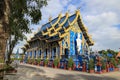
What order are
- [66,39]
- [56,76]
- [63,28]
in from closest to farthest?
[56,76] → [66,39] → [63,28]

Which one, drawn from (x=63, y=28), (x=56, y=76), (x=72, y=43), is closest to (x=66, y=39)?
(x=72, y=43)

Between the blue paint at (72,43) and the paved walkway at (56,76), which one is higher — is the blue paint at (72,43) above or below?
above

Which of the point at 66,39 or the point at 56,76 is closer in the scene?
the point at 56,76

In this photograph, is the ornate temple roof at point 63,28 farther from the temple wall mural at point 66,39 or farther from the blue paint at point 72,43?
the blue paint at point 72,43

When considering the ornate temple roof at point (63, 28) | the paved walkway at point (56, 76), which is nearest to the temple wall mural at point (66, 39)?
the ornate temple roof at point (63, 28)

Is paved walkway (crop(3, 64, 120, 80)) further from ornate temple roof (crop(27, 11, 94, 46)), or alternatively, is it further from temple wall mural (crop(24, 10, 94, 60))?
ornate temple roof (crop(27, 11, 94, 46))

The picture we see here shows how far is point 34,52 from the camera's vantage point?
36.8 meters

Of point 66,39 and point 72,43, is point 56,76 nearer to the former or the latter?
point 66,39

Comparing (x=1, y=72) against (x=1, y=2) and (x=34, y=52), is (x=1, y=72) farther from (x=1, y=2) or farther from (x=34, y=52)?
(x=34, y=52)

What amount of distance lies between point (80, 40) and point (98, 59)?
9.52m

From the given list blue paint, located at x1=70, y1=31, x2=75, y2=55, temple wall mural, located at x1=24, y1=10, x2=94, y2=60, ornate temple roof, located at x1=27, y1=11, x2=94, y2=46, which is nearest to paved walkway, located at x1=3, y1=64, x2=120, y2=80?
temple wall mural, located at x1=24, y1=10, x2=94, y2=60

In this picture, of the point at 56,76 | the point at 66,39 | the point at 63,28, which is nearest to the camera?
the point at 56,76

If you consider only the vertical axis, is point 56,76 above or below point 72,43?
below

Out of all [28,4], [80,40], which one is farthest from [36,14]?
[80,40]
